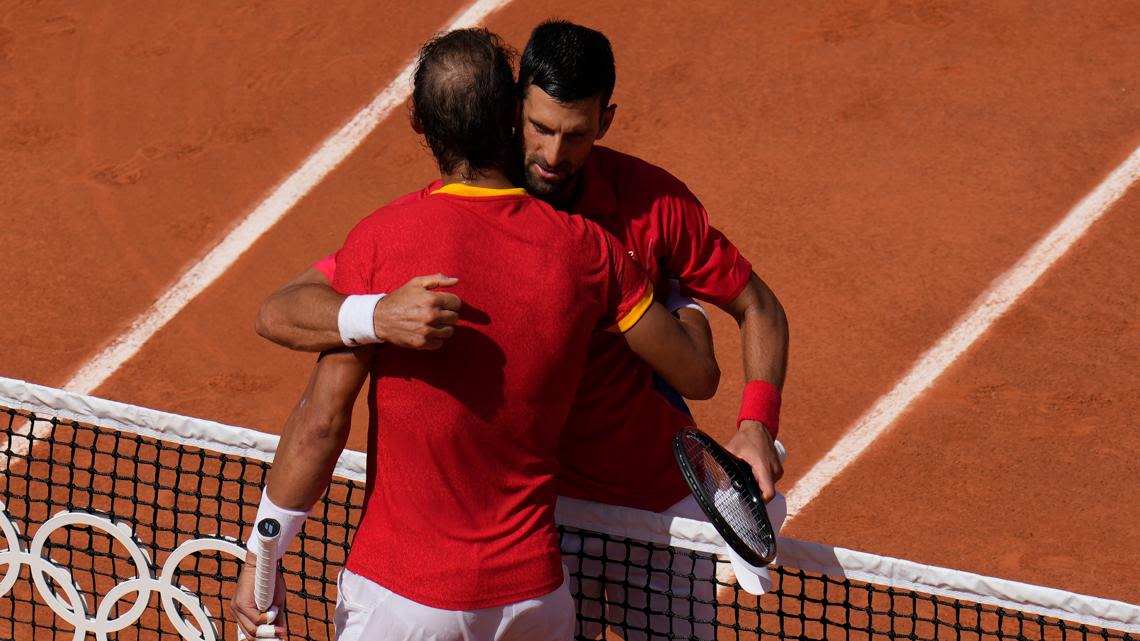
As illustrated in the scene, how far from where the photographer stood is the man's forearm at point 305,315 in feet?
12.4

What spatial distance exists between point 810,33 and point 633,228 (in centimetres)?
684

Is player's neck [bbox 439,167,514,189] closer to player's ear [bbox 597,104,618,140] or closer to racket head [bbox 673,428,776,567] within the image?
player's ear [bbox 597,104,618,140]

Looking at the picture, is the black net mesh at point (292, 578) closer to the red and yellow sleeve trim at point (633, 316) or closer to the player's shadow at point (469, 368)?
the red and yellow sleeve trim at point (633, 316)

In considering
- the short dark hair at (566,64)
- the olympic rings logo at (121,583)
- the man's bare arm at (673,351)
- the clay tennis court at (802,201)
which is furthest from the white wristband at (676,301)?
the clay tennis court at (802,201)

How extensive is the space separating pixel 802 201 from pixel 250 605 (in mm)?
6273

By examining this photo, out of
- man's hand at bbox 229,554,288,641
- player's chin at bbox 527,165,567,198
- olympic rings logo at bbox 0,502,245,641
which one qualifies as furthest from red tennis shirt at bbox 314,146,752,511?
olympic rings logo at bbox 0,502,245,641

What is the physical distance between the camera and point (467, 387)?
3705 mm

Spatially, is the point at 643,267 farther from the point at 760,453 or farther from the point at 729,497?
the point at 729,497

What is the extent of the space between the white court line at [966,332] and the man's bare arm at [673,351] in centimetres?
361

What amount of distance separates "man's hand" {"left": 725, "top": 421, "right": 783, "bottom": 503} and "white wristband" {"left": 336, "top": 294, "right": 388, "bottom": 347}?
1.21 meters

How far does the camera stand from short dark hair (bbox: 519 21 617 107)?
4293 millimetres

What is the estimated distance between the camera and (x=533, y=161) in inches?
172

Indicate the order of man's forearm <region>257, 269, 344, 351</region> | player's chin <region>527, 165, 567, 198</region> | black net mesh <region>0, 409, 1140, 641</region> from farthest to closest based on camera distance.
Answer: black net mesh <region>0, 409, 1140, 641</region> → player's chin <region>527, 165, 567, 198</region> → man's forearm <region>257, 269, 344, 351</region>

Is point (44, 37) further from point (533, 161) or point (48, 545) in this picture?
point (533, 161)
